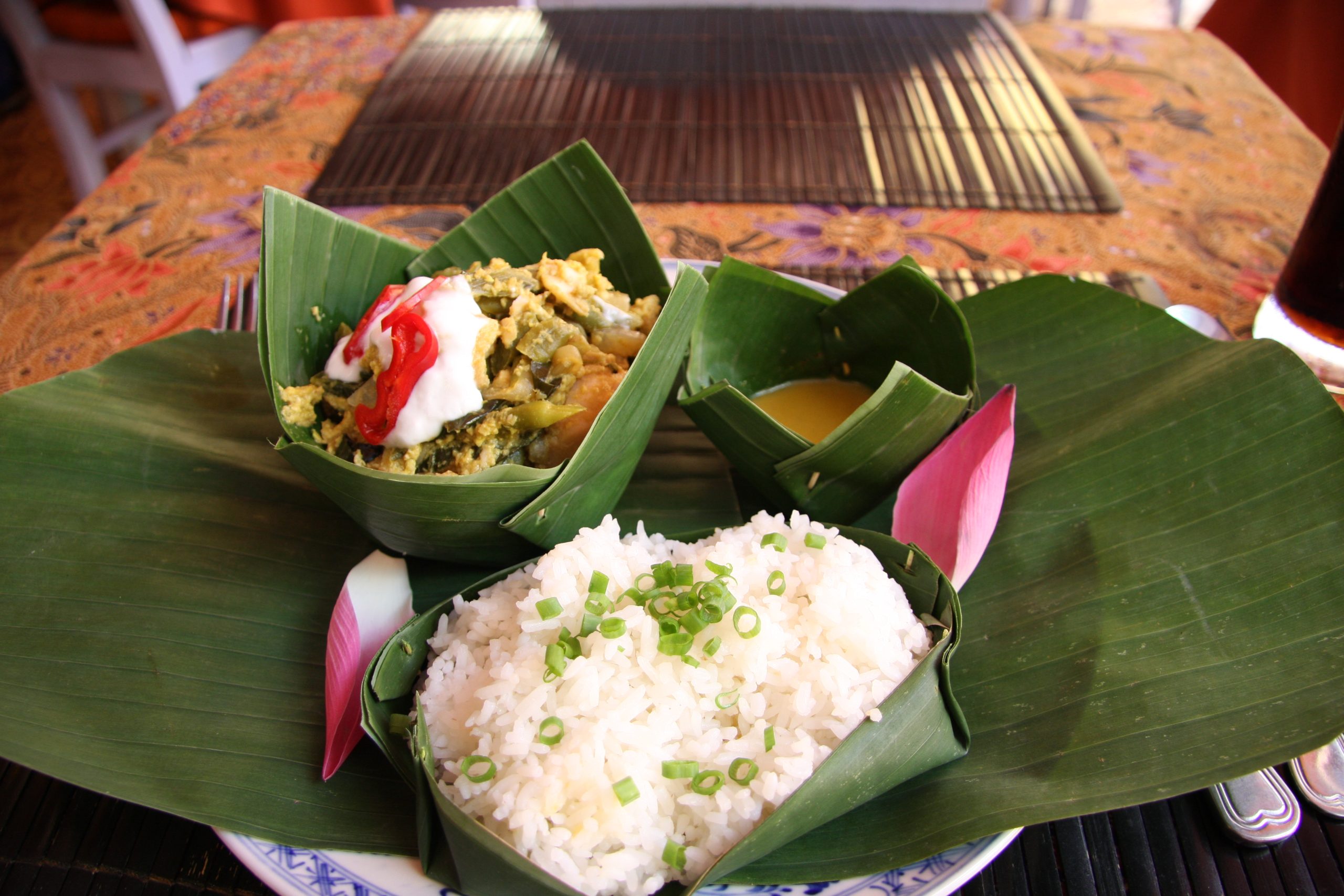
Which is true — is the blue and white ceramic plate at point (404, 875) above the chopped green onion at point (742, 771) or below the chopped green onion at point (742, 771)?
below

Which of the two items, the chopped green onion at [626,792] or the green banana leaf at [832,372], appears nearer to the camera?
the chopped green onion at [626,792]

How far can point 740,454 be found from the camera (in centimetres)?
169

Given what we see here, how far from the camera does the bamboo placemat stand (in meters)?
2.77

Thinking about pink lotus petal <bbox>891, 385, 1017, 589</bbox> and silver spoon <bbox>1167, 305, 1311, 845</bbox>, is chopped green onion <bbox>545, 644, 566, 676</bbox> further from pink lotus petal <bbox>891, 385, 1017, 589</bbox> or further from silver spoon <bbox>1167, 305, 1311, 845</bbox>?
silver spoon <bbox>1167, 305, 1311, 845</bbox>

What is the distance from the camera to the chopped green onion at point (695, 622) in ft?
4.30

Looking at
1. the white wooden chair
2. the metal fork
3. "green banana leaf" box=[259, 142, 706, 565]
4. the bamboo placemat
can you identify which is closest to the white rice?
"green banana leaf" box=[259, 142, 706, 565]

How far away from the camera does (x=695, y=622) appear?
4.30 feet

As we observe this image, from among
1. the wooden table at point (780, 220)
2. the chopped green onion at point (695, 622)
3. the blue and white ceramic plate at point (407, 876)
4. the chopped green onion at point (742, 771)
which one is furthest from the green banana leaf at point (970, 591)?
the wooden table at point (780, 220)

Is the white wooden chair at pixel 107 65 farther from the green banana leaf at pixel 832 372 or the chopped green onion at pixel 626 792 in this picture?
the chopped green onion at pixel 626 792

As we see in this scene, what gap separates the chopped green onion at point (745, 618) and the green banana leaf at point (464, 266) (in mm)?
379

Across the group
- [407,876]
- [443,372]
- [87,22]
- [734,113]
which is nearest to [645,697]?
[407,876]

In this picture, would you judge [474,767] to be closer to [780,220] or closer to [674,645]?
[674,645]

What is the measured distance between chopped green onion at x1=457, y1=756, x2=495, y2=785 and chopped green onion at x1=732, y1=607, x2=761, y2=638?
0.41m

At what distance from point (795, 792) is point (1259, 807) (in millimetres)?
802
